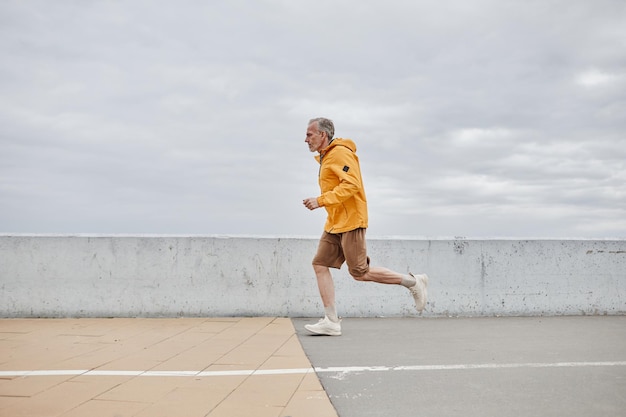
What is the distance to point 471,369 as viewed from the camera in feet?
14.2

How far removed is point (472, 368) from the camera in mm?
4355

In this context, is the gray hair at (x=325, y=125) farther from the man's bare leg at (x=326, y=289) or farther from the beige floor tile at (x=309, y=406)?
the beige floor tile at (x=309, y=406)

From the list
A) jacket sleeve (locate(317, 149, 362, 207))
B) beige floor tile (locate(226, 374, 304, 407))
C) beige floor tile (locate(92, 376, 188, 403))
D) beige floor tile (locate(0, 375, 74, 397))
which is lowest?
beige floor tile (locate(0, 375, 74, 397))

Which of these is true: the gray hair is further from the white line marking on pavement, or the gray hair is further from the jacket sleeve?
the white line marking on pavement

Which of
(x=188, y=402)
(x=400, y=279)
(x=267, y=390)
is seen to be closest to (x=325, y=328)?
(x=400, y=279)

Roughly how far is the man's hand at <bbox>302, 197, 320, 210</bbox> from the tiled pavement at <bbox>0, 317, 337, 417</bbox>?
124 cm

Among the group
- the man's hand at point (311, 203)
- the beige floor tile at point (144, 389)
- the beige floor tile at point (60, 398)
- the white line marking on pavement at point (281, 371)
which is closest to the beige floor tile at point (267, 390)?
the white line marking on pavement at point (281, 371)

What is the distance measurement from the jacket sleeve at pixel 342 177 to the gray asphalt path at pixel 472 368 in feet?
4.34

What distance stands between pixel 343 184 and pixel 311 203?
1.18 feet

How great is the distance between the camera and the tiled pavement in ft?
11.0

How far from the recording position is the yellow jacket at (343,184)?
17.9ft

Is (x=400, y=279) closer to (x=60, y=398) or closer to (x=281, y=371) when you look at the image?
(x=281, y=371)

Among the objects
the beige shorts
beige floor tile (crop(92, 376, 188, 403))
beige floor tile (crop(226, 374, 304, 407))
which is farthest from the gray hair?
beige floor tile (crop(92, 376, 188, 403))

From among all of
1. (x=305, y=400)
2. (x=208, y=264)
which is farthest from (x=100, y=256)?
(x=305, y=400)
